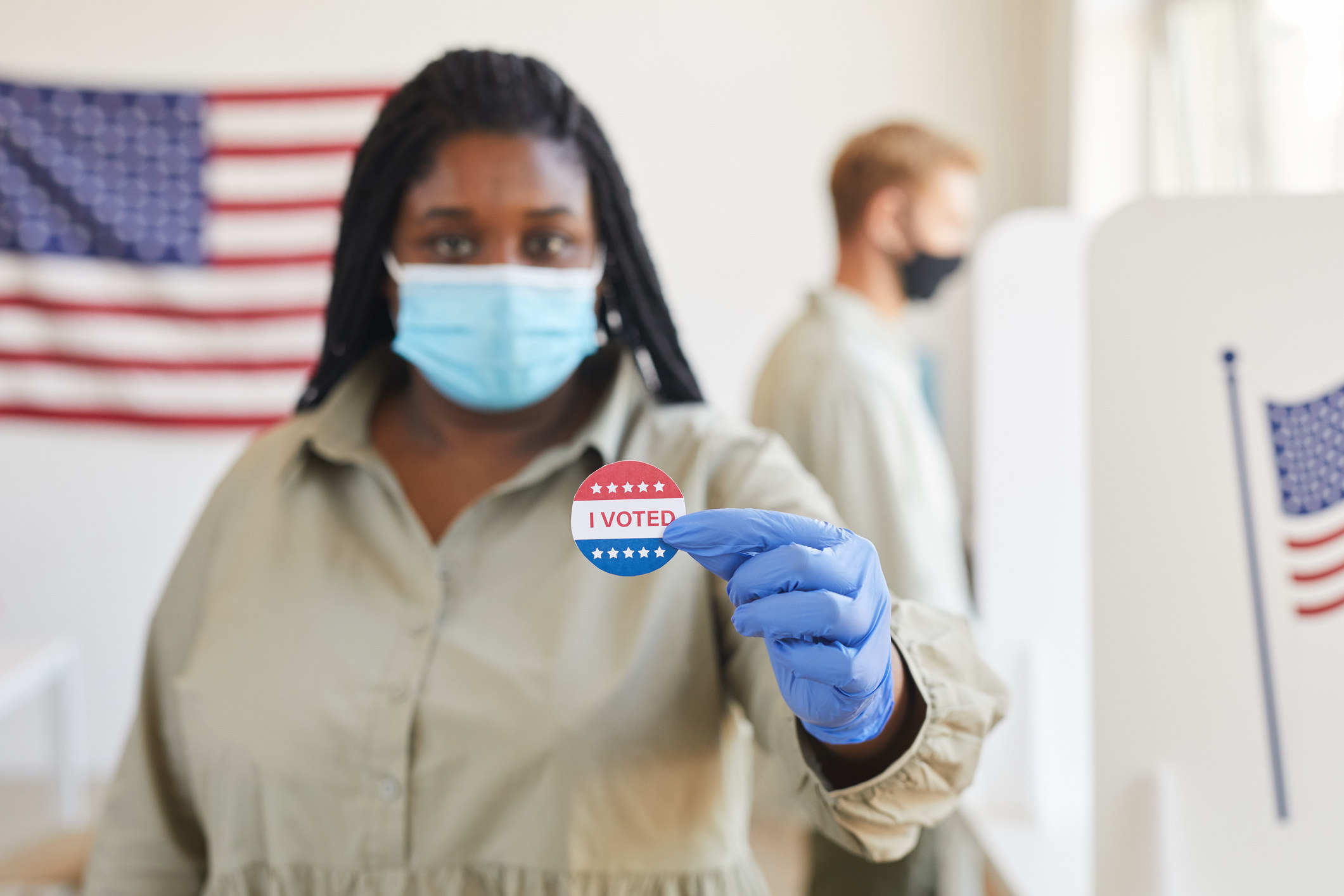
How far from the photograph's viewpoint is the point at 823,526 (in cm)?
79

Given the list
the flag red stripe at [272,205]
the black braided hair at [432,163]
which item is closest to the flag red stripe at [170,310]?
the flag red stripe at [272,205]

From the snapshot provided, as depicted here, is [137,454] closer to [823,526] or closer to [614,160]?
[614,160]

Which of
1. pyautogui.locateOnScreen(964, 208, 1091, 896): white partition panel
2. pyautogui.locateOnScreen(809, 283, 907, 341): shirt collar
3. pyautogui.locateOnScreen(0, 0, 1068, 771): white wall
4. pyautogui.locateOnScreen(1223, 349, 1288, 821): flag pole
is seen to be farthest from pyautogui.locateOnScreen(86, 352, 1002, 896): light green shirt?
pyautogui.locateOnScreen(0, 0, 1068, 771): white wall

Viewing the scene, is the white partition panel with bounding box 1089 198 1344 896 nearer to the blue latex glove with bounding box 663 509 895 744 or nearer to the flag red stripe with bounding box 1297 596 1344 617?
the flag red stripe with bounding box 1297 596 1344 617

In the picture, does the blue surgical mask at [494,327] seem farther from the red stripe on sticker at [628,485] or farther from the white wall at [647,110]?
the white wall at [647,110]

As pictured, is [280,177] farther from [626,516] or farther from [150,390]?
[626,516]

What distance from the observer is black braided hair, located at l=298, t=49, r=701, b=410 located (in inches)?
43.4

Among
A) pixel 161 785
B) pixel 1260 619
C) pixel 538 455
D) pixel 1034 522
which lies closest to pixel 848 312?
pixel 1034 522

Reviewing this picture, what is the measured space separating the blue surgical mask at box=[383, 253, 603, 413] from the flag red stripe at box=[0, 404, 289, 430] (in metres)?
2.72

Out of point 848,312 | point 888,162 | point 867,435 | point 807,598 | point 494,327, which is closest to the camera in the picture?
point 807,598

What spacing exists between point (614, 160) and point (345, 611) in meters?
0.58

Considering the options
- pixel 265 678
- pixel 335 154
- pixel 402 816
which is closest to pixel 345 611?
pixel 265 678

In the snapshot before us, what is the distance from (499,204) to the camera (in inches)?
42.4

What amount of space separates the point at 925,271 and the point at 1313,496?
4.55 ft
